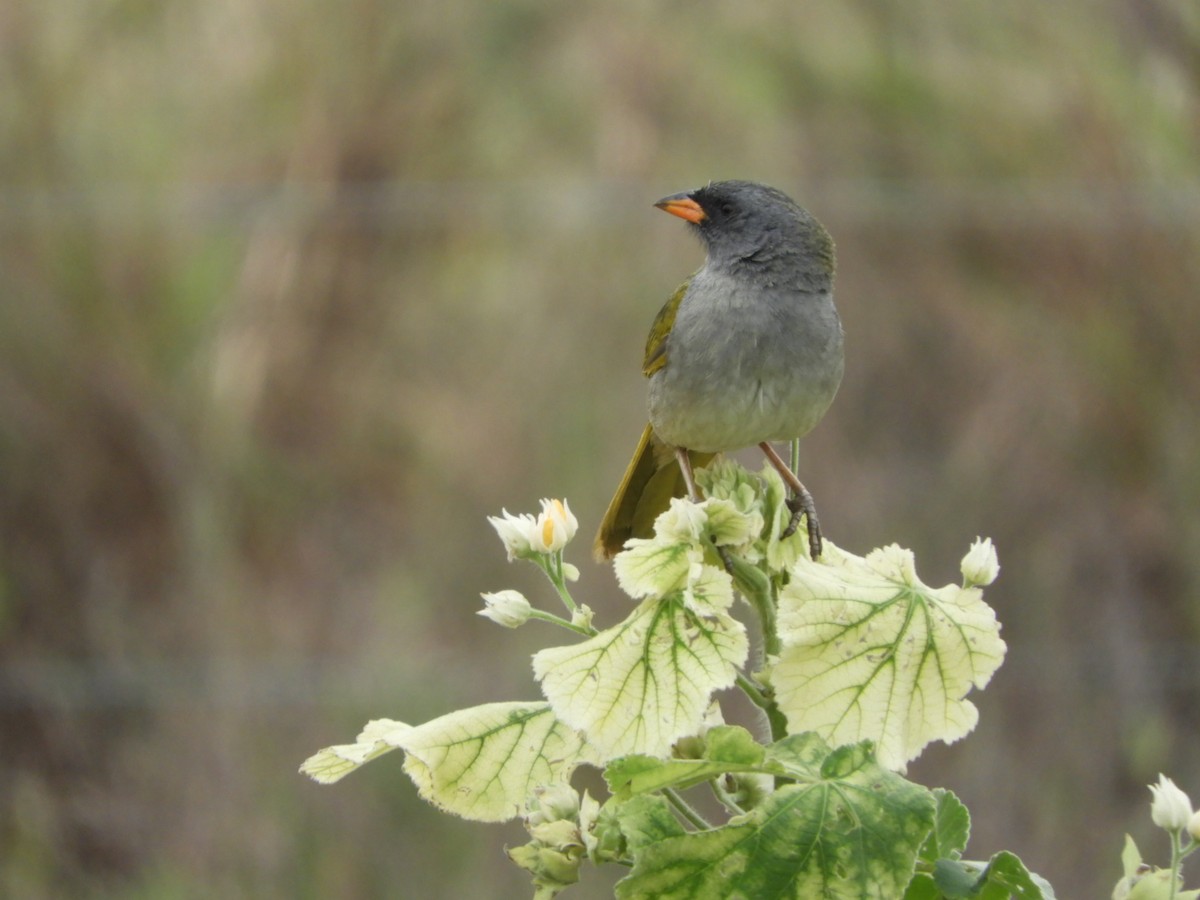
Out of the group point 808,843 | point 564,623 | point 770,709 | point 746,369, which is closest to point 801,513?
point 770,709

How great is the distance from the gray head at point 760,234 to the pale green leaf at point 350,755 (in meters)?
1.59

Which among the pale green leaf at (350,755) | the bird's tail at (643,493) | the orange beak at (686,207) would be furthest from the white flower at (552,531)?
the orange beak at (686,207)

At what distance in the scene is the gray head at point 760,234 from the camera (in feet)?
9.78

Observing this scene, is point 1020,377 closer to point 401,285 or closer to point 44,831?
point 401,285

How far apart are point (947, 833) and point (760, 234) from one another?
1.78 metres

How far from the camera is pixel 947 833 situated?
140 cm

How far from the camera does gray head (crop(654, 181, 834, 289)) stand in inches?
117

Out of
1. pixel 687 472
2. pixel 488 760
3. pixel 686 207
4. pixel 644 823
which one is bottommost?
pixel 644 823

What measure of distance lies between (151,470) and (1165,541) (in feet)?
16.8

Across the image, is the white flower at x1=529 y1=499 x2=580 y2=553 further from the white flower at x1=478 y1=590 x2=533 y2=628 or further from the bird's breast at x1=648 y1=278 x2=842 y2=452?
the bird's breast at x1=648 y1=278 x2=842 y2=452

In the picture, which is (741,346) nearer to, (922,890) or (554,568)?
(554,568)

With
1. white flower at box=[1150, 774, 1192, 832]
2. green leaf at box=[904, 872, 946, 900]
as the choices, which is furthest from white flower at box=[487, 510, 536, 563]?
white flower at box=[1150, 774, 1192, 832]

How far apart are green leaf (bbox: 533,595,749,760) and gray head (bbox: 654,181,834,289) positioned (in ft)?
5.13

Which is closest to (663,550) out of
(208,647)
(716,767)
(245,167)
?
(716,767)
